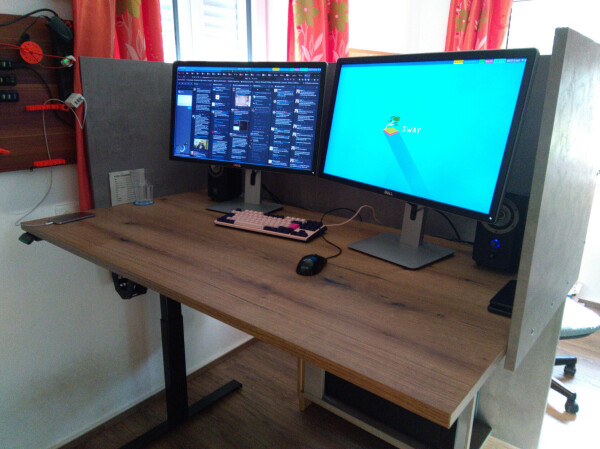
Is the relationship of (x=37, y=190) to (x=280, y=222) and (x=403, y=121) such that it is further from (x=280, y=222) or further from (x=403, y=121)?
(x=403, y=121)

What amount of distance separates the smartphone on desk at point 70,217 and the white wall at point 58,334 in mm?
130

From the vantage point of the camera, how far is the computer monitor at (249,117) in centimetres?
133

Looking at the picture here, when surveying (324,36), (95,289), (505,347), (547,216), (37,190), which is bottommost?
(95,289)

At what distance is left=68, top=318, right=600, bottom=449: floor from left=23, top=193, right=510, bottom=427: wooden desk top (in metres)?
0.89

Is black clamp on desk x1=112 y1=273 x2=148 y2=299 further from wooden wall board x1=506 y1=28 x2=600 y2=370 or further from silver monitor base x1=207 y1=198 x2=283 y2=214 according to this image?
wooden wall board x1=506 y1=28 x2=600 y2=370

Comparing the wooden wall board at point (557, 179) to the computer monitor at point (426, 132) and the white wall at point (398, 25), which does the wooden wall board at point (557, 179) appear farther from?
the white wall at point (398, 25)

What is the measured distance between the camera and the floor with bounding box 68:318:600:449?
5.42ft

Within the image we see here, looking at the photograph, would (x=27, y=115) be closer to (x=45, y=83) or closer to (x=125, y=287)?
(x=45, y=83)

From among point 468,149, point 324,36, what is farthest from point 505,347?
point 324,36

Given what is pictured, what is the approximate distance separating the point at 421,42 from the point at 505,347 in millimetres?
3357

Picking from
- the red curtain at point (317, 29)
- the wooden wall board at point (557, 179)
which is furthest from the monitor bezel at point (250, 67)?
the red curtain at point (317, 29)

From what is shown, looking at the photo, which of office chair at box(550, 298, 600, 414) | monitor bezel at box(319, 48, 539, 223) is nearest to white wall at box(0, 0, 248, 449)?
monitor bezel at box(319, 48, 539, 223)

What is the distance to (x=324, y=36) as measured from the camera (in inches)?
88.8

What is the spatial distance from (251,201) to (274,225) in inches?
12.1
